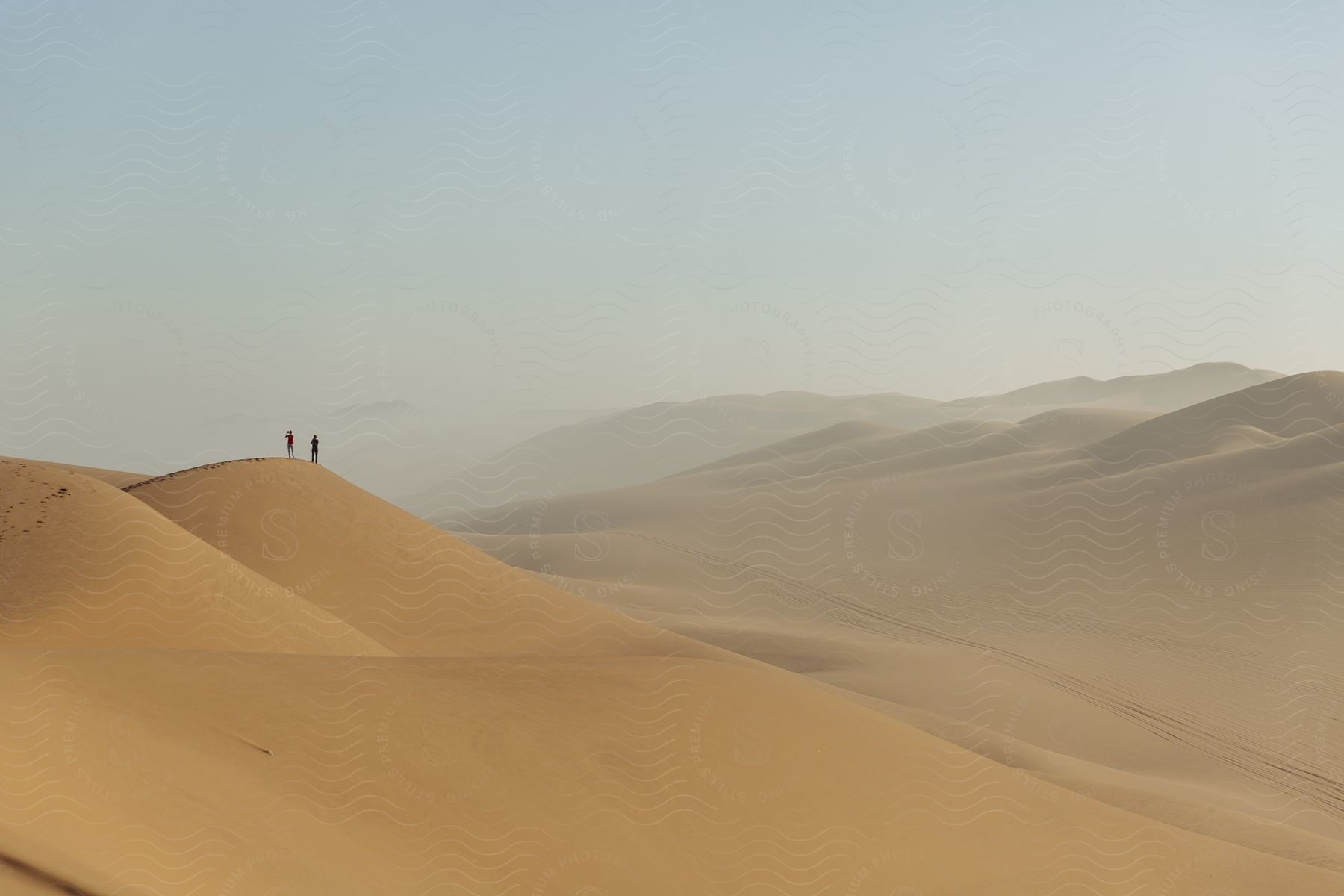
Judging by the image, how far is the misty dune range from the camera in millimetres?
8414

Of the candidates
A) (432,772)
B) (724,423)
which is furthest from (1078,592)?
(724,423)

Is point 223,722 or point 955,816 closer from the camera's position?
point 223,722

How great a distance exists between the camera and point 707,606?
31.7 metres

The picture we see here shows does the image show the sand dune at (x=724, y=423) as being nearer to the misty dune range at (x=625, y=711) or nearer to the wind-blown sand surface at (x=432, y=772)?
the misty dune range at (x=625, y=711)

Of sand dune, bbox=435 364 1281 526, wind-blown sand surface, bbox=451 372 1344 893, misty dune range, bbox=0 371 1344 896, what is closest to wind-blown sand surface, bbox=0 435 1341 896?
misty dune range, bbox=0 371 1344 896

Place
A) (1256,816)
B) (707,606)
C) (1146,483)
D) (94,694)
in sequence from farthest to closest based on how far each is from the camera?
(1146,483) → (707,606) → (1256,816) → (94,694)

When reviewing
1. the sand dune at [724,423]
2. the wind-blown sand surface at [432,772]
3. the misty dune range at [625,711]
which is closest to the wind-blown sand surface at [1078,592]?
the misty dune range at [625,711]

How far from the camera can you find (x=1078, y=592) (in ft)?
97.9

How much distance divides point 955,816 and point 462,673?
20.0 feet

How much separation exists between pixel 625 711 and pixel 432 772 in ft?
9.06

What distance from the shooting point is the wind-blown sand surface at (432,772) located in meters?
7.69

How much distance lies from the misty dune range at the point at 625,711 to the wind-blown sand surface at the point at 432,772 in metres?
0.04

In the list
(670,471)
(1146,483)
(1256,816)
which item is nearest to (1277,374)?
(670,471)

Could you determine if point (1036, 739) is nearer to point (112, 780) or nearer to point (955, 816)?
point (955, 816)
